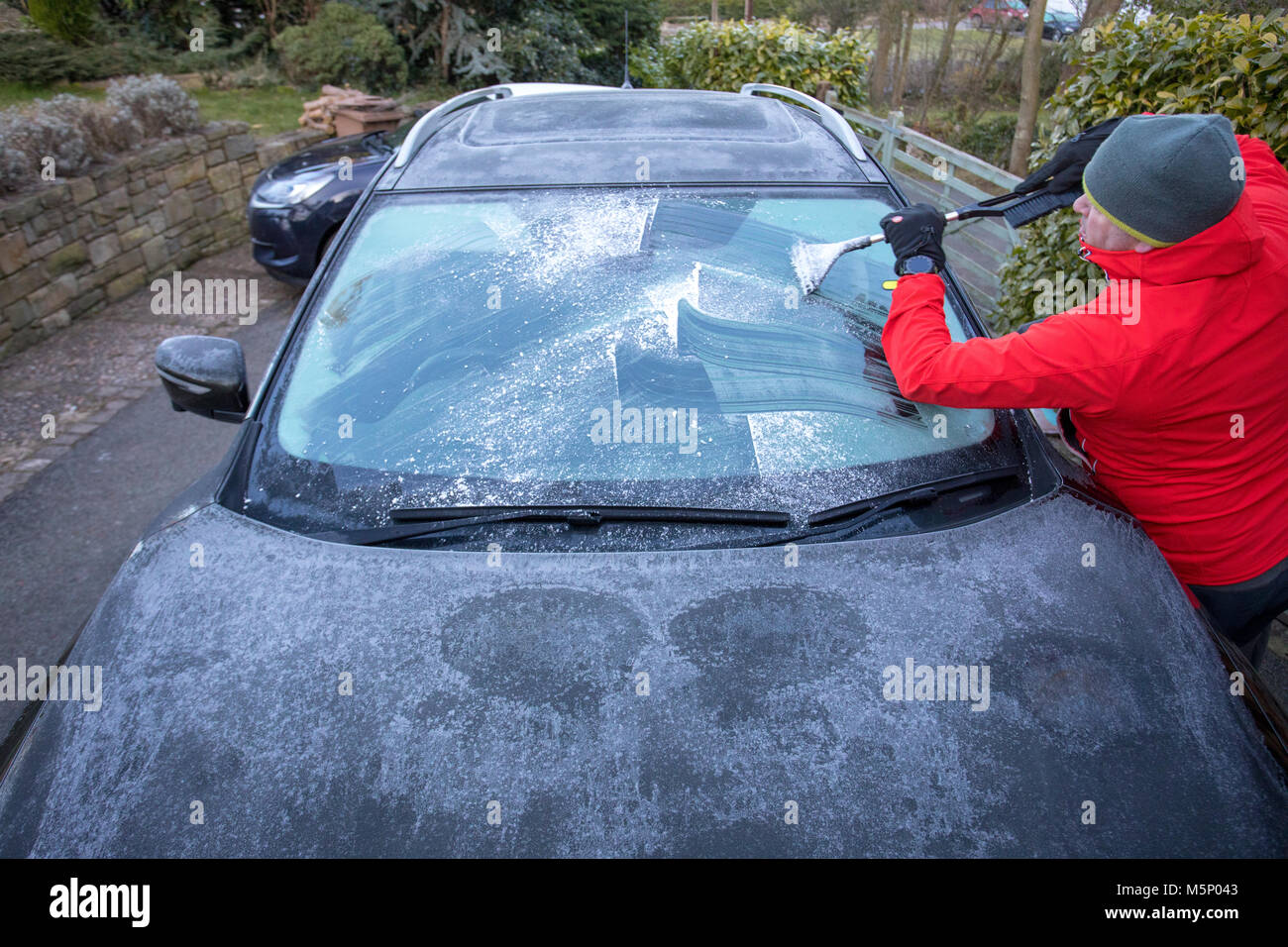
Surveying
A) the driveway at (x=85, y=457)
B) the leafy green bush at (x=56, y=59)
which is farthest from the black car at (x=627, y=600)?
the leafy green bush at (x=56, y=59)

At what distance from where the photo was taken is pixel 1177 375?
72.1 inches

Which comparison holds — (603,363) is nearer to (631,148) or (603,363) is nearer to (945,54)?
(631,148)

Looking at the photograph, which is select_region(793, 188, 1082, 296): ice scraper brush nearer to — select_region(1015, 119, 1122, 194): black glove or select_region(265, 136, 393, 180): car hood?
select_region(1015, 119, 1122, 194): black glove

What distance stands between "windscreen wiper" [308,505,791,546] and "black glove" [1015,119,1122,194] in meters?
1.35

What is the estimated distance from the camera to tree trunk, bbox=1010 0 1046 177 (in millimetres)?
10352

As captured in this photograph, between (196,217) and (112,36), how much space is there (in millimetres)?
7266

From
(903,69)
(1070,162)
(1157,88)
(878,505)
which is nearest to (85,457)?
(878,505)

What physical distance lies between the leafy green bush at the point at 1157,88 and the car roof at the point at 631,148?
5.70 ft

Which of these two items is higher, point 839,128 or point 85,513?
point 839,128

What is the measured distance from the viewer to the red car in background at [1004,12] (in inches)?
564

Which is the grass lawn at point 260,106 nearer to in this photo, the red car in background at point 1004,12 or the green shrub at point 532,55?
the green shrub at point 532,55

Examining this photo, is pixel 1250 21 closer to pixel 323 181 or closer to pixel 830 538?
pixel 830 538

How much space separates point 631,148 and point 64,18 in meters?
12.8
